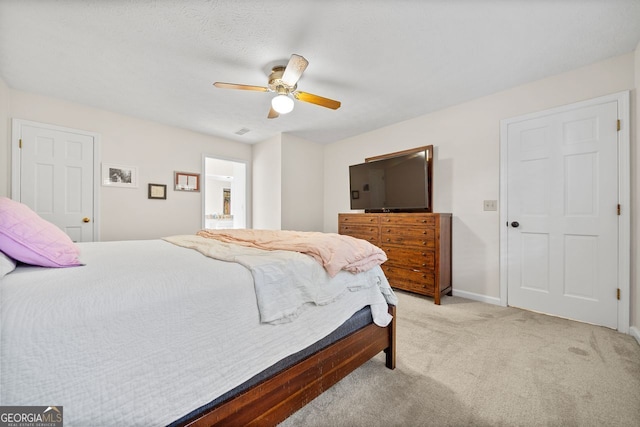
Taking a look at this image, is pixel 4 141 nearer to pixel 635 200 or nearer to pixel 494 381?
pixel 494 381

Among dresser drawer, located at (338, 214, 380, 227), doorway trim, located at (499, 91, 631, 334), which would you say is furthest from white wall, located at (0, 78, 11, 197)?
doorway trim, located at (499, 91, 631, 334)

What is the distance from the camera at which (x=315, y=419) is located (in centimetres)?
121

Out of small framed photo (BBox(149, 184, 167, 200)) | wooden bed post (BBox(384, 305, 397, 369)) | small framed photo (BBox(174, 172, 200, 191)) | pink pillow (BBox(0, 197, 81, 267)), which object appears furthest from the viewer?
small framed photo (BBox(174, 172, 200, 191))

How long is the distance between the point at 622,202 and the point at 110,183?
5671 mm

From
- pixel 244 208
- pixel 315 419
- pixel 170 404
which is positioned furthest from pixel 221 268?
pixel 244 208

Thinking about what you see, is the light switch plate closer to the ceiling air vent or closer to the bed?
the bed

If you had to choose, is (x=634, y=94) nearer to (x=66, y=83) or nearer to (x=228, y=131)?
(x=228, y=131)

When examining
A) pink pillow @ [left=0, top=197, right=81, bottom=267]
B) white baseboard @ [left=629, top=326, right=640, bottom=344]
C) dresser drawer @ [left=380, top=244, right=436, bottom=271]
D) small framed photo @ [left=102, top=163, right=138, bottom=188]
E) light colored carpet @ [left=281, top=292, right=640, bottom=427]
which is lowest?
light colored carpet @ [left=281, top=292, right=640, bottom=427]

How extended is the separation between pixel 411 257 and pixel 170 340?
2834 mm

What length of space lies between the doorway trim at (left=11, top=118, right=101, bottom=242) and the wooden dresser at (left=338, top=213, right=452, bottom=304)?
12.2 ft

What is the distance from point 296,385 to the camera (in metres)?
1.14

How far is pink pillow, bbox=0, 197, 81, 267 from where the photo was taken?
3.37 ft

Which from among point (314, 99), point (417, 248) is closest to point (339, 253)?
point (314, 99)

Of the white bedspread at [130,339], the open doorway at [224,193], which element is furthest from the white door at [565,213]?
the open doorway at [224,193]
